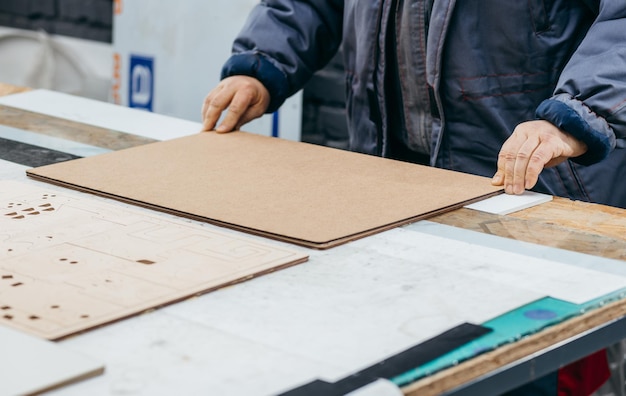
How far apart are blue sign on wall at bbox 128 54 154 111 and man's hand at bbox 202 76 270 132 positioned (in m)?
1.30

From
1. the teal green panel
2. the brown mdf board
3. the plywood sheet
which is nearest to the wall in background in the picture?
the brown mdf board

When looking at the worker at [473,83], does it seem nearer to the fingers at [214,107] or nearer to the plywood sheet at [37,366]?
the fingers at [214,107]

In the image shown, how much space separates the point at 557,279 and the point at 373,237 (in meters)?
0.21

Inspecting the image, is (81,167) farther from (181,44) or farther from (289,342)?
(181,44)

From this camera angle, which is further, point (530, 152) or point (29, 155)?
point (29, 155)

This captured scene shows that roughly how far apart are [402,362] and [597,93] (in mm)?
662

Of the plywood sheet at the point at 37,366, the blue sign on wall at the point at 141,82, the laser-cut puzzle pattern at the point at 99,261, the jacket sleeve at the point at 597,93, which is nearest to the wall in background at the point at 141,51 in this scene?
the blue sign on wall at the point at 141,82

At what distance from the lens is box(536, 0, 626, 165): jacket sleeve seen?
50.1 inches

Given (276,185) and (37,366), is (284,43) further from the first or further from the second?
(37,366)

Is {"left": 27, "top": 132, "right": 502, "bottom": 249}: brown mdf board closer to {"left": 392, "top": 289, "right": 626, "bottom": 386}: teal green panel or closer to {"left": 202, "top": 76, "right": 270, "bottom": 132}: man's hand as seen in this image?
{"left": 202, "top": 76, "right": 270, "bottom": 132}: man's hand

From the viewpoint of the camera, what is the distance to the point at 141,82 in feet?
9.61

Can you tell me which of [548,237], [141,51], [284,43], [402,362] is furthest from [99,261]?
[141,51]

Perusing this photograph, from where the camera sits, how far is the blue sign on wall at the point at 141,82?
288cm

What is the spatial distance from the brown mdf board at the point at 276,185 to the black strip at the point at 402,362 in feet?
0.83
